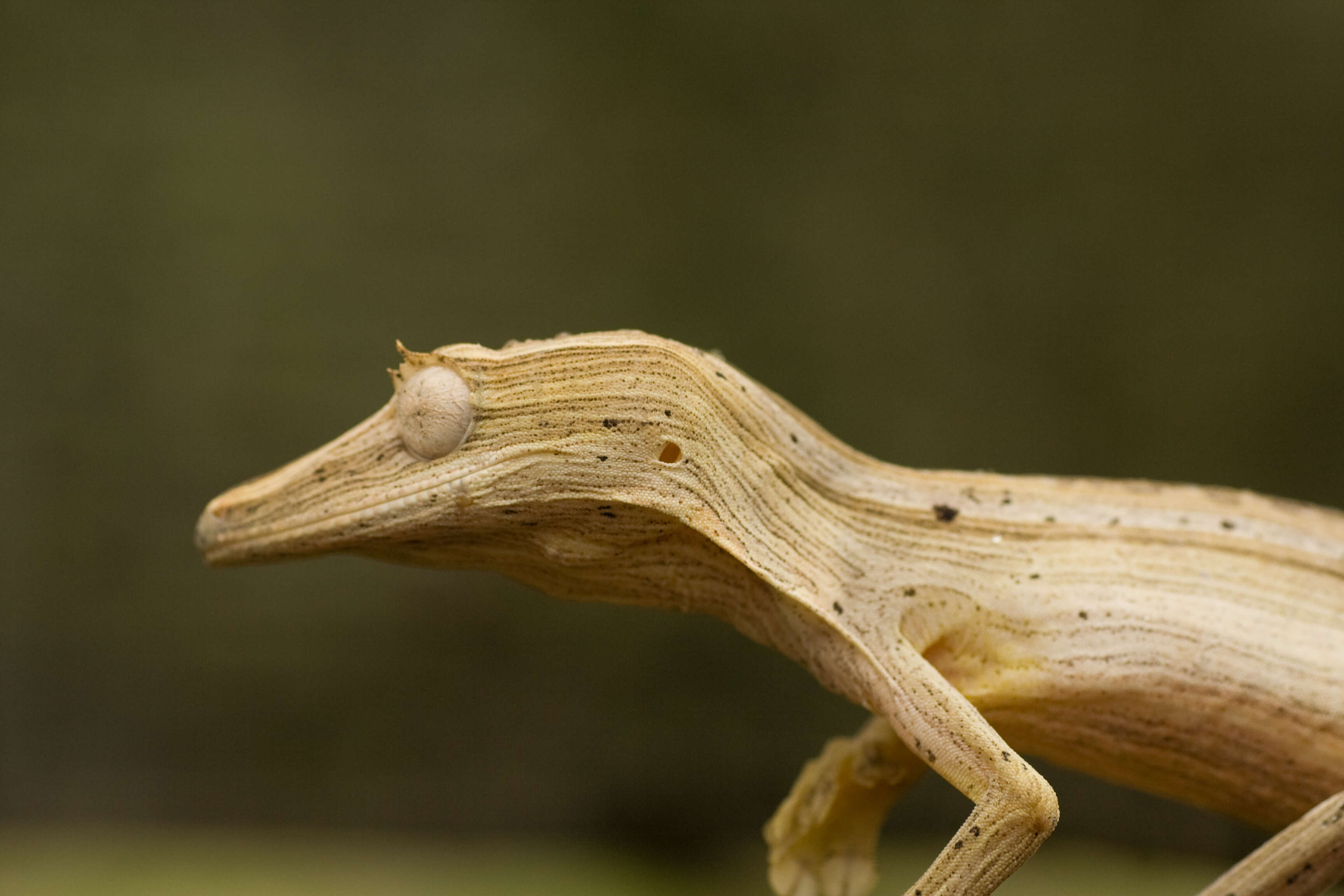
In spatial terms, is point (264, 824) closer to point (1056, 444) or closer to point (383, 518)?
point (383, 518)

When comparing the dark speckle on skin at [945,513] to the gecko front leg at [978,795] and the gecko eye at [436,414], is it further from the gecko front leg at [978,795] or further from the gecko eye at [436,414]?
the gecko eye at [436,414]

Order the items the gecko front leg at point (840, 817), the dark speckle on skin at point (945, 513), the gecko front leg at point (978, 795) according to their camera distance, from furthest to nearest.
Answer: the gecko front leg at point (840, 817) → the dark speckle on skin at point (945, 513) → the gecko front leg at point (978, 795)

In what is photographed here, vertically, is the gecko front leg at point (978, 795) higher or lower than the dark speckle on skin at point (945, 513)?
lower

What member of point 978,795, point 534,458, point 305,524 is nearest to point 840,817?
point 978,795

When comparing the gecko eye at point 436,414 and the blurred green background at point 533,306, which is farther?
the blurred green background at point 533,306

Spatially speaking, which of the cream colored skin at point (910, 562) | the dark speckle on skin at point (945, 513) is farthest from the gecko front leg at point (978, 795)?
the dark speckle on skin at point (945, 513)

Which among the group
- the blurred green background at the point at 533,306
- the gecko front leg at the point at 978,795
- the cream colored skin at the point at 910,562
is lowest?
the gecko front leg at the point at 978,795

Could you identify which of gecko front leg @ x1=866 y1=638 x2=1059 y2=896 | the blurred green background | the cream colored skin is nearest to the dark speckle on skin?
the cream colored skin

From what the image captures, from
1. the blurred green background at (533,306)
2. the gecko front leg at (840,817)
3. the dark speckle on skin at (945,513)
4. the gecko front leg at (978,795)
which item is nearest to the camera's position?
the gecko front leg at (978,795)
